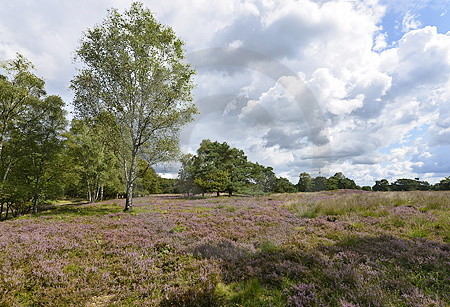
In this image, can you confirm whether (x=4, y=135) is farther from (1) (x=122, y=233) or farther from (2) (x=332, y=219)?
(2) (x=332, y=219)

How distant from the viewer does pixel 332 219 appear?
1254 cm

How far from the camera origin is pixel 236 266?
255 inches

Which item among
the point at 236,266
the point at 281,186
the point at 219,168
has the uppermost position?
the point at 219,168

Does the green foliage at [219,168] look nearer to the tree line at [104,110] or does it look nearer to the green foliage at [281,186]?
the tree line at [104,110]

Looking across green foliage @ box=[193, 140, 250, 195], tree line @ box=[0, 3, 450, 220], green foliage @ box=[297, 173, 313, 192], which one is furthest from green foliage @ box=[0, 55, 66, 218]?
green foliage @ box=[297, 173, 313, 192]

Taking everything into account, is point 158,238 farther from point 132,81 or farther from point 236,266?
point 132,81

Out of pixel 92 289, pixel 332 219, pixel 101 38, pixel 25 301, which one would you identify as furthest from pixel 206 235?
pixel 101 38

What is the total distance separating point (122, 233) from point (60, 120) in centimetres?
1932

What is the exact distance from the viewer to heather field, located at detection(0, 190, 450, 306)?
15.4ft

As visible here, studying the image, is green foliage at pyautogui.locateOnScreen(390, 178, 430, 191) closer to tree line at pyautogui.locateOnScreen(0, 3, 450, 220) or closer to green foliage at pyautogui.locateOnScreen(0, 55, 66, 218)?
tree line at pyautogui.locateOnScreen(0, 3, 450, 220)

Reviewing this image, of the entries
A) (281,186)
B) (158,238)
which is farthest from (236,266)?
(281,186)

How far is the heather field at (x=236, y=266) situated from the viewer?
470 centimetres

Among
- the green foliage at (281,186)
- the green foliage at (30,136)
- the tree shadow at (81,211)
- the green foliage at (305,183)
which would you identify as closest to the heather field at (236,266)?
the tree shadow at (81,211)

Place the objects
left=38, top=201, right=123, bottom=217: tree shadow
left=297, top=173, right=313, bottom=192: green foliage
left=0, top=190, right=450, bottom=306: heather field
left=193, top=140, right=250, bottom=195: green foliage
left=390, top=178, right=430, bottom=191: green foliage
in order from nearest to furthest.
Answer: left=0, top=190, right=450, bottom=306: heather field
left=38, top=201, right=123, bottom=217: tree shadow
left=193, top=140, right=250, bottom=195: green foliage
left=390, top=178, right=430, bottom=191: green foliage
left=297, top=173, right=313, bottom=192: green foliage
